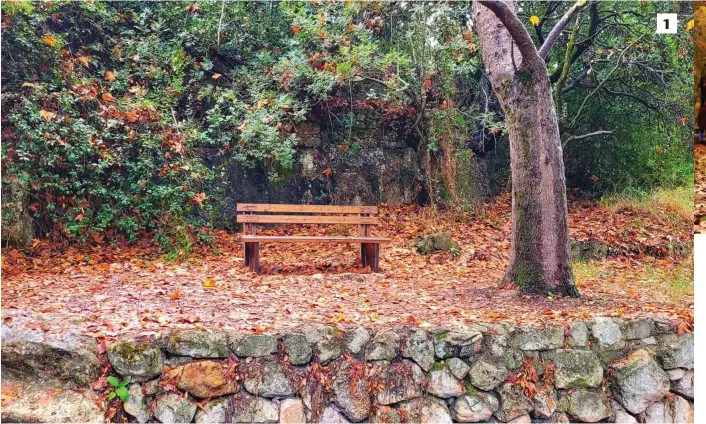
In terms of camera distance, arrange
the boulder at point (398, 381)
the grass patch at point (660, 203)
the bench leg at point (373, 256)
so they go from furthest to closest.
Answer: the grass patch at point (660, 203) < the bench leg at point (373, 256) < the boulder at point (398, 381)

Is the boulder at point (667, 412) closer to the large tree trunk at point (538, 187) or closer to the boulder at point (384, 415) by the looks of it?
the large tree trunk at point (538, 187)

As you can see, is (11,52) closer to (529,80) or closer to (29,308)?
(29,308)

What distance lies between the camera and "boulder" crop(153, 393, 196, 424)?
8.95 feet

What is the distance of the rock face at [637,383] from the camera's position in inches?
128

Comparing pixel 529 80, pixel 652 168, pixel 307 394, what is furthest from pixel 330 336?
pixel 652 168

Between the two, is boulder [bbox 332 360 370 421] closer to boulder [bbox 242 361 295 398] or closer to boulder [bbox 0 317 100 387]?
boulder [bbox 242 361 295 398]

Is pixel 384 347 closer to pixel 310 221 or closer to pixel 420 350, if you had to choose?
pixel 420 350

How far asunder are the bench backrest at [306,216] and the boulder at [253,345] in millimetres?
1788

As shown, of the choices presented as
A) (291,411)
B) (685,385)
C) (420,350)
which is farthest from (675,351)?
(291,411)

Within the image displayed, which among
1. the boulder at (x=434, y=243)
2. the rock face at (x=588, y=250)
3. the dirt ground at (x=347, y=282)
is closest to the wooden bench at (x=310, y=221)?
the dirt ground at (x=347, y=282)

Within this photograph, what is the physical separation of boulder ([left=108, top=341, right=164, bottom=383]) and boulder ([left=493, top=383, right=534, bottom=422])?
1885 millimetres

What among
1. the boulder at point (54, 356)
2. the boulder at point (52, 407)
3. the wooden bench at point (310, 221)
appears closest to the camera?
the boulder at point (52, 407)

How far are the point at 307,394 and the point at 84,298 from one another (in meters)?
1.61

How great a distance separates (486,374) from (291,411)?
112 cm
